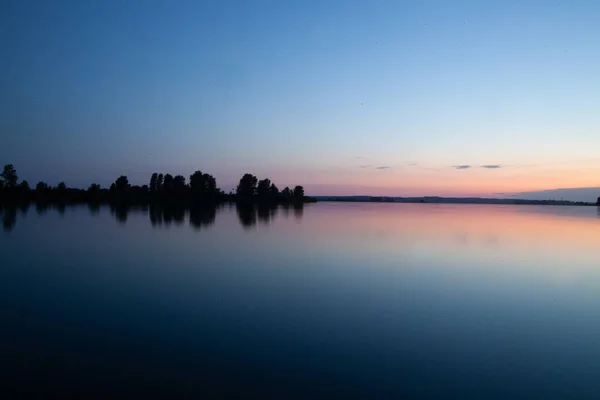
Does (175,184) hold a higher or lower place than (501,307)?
higher

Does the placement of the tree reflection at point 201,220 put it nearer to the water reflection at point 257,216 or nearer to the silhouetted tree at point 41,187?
the water reflection at point 257,216

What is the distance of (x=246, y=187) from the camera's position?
111 metres

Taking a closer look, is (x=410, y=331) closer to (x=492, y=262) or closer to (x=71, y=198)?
(x=492, y=262)

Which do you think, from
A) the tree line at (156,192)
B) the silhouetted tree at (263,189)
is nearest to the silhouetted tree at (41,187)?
the tree line at (156,192)

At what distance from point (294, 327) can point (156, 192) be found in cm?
10238

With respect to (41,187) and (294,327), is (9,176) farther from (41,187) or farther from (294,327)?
(294,327)

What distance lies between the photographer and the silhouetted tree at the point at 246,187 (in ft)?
365

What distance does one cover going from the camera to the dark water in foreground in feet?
16.9

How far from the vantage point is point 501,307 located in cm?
916

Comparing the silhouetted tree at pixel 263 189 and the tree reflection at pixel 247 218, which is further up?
the silhouetted tree at pixel 263 189

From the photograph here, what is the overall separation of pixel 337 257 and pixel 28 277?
10.1m

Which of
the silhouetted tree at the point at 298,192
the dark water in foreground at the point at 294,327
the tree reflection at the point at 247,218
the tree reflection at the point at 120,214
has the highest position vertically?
the silhouetted tree at the point at 298,192

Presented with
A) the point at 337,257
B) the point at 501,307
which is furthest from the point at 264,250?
the point at 501,307

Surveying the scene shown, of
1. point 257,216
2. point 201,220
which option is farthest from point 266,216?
point 201,220
